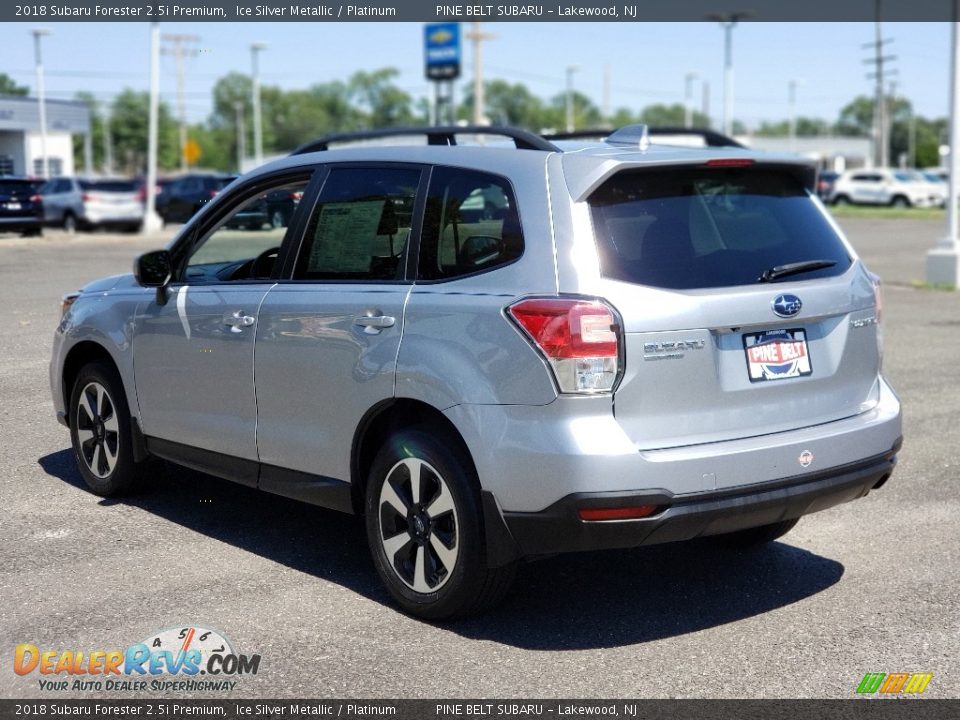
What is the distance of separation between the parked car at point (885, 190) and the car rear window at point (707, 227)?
56212mm

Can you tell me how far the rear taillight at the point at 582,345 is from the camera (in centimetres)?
433

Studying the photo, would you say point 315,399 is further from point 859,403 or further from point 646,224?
point 859,403

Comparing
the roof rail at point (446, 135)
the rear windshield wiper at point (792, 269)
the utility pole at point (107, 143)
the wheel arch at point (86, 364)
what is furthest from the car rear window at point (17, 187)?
the utility pole at point (107, 143)

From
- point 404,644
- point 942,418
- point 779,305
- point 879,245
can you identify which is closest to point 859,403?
point 779,305

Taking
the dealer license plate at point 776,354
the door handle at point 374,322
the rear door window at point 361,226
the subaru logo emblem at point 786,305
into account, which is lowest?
the dealer license plate at point 776,354

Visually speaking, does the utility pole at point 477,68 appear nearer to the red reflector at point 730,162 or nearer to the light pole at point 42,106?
the light pole at point 42,106

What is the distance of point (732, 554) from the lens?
19.2ft

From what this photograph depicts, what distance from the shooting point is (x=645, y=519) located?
14.4ft

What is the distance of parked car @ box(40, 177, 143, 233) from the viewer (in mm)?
35750

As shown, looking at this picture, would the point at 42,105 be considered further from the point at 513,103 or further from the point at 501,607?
the point at 513,103

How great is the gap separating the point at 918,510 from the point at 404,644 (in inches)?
125

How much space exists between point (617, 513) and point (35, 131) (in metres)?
54.7

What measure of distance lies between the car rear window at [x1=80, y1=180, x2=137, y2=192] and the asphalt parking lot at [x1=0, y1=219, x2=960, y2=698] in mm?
30517

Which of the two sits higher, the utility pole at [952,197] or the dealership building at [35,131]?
the dealership building at [35,131]
